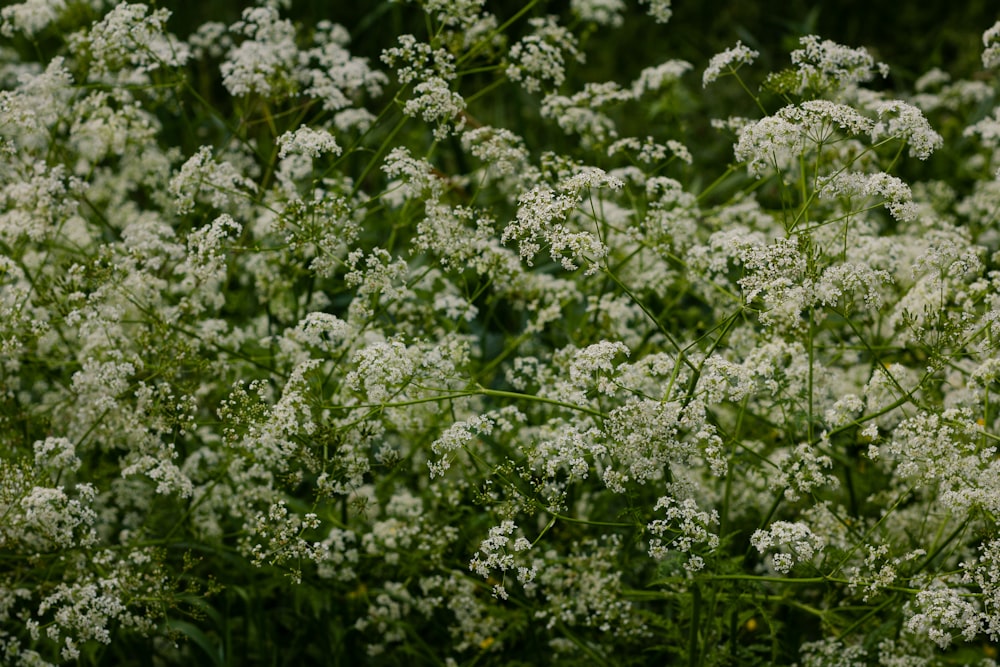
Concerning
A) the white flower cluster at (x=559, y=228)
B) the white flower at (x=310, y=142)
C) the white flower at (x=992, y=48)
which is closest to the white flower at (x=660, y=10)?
the white flower at (x=992, y=48)

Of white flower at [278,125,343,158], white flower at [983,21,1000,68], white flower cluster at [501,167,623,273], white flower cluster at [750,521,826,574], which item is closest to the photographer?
white flower cluster at [750,521,826,574]

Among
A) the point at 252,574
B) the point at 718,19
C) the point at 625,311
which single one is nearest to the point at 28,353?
the point at 252,574

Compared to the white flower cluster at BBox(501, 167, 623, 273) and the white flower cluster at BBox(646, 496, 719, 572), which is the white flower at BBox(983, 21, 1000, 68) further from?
the white flower cluster at BBox(646, 496, 719, 572)

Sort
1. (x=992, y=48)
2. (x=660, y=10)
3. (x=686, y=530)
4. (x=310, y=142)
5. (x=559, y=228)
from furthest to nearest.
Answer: (x=660, y=10) → (x=992, y=48) → (x=310, y=142) → (x=559, y=228) → (x=686, y=530)

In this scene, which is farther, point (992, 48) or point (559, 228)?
point (992, 48)

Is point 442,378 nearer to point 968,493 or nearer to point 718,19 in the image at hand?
point 968,493

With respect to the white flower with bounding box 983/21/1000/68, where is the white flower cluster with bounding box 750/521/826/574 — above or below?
below

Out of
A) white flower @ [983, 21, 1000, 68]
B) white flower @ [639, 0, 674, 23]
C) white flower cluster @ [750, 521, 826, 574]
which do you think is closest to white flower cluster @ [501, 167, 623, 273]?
white flower cluster @ [750, 521, 826, 574]

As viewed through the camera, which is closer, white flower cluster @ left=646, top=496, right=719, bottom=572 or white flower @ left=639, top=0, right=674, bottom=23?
white flower cluster @ left=646, top=496, right=719, bottom=572

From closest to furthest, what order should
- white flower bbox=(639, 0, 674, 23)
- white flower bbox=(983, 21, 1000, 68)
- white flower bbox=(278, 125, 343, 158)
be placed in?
1. white flower bbox=(278, 125, 343, 158)
2. white flower bbox=(983, 21, 1000, 68)
3. white flower bbox=(639, 0, 674, 23)

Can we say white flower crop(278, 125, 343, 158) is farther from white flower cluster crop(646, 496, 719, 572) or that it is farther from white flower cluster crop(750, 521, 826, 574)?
white flower cluster crop(750, 521, 826, 574)

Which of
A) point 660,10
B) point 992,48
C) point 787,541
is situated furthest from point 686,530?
point 660,10

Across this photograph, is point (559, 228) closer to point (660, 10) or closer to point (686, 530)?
point (686, 530)

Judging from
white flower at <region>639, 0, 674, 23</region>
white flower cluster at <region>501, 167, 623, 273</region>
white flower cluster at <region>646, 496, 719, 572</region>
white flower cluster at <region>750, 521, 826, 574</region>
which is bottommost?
white flower cluster at <region>646, 496, 719, 572</region>
